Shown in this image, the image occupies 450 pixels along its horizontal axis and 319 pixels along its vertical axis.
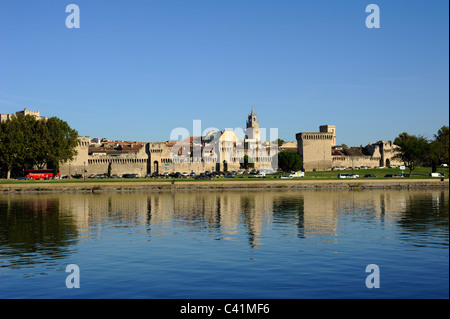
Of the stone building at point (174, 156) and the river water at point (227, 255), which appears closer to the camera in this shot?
the river water at point (227, 255)

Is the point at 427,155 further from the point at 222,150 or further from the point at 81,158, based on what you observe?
the point at 81,158

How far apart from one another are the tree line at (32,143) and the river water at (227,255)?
6133cm

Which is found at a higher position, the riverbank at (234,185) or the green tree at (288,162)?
the green tree at (288,162)

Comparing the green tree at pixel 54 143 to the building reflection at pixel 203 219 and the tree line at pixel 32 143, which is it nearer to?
the tree line at pixel 32 143

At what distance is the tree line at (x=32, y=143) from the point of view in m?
99.1

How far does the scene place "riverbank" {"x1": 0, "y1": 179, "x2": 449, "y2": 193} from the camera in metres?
82.2

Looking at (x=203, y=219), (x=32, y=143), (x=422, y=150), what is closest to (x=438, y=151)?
(x=422, y=150)

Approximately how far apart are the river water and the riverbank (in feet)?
131

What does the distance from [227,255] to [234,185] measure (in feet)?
199

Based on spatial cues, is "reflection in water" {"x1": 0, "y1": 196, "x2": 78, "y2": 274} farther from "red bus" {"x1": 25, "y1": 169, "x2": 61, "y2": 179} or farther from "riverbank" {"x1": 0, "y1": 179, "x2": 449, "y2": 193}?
"red bus" {"x1": 25, "y1": 169, "x2": 61, "y2": 179}

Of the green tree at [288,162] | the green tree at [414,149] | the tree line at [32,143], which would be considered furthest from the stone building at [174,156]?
the green tree at [414,149]

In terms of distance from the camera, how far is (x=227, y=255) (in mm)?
24328

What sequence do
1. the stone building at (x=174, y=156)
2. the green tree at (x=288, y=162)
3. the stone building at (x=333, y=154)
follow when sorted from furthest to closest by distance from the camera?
the stone building at (x=333, y=154) < the stone building at (x=174, y=156) < the green tree at (x=288, y=162)
